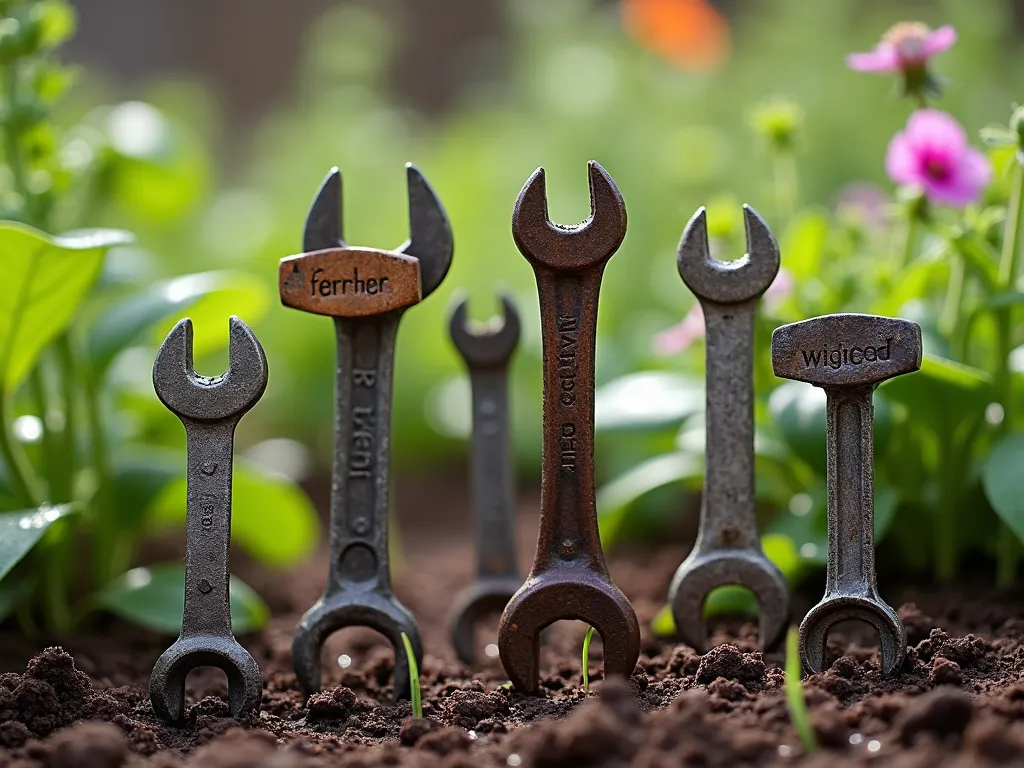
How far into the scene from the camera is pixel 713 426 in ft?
5.41

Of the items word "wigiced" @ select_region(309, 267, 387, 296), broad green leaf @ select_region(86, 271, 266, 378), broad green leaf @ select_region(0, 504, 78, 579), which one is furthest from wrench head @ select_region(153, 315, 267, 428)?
broad green leaf @ select_region(86, 271, 266, 378)

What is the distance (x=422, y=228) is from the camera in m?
1.69

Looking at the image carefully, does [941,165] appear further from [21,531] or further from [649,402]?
[21,531]

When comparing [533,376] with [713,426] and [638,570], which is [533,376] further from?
[713,426]

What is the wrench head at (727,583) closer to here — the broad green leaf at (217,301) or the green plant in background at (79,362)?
the green plant in background at (79,362)

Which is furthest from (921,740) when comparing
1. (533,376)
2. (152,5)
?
(152,5)

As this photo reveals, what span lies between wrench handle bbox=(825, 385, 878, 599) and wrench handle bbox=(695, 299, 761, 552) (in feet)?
0.52

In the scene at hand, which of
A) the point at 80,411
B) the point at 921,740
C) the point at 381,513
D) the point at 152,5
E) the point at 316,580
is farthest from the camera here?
the point at 152,5

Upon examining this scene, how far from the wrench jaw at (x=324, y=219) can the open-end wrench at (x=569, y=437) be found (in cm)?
33

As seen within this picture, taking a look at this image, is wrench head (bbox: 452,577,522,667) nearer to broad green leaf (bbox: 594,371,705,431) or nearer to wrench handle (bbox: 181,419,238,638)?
broad green leaf (bbox: 594,371,705,431)

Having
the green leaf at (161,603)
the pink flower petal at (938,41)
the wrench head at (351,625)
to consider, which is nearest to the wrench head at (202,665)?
the wrench head at (351,625)

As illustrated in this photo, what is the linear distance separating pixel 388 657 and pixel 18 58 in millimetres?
1164

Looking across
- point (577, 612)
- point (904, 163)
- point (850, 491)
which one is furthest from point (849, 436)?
point (904, 163)

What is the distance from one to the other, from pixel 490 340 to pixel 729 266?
50 cm
